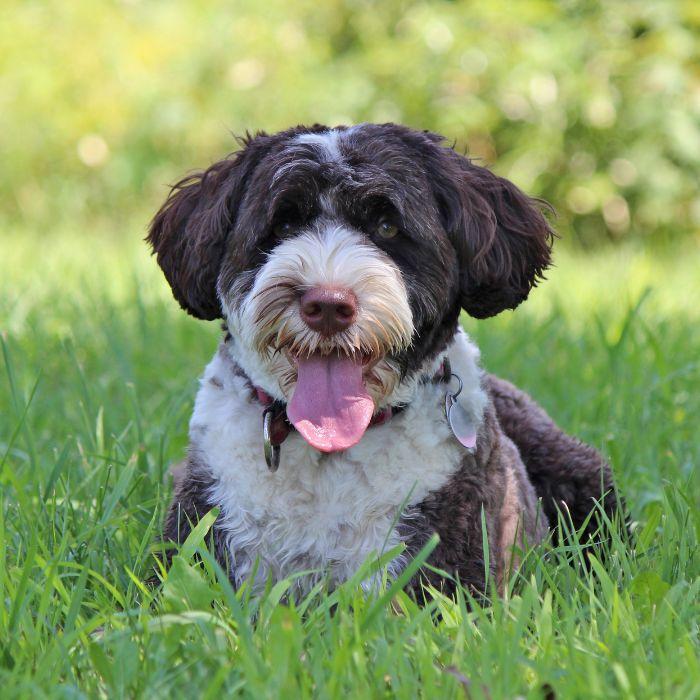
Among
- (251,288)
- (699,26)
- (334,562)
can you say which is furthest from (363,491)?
(699,26)

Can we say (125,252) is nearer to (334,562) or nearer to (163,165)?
(163,165)

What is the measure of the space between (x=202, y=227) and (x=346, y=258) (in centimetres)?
49

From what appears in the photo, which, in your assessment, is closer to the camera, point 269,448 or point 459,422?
point 269,448

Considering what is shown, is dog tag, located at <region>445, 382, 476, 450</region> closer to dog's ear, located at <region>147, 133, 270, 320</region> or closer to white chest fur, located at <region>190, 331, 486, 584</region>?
white chest fur, located at <region>190, 331, 486, 584</region>

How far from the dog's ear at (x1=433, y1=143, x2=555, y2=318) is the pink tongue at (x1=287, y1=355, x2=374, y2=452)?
43cm

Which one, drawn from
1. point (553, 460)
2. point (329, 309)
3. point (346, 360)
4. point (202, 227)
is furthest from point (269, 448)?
point (553, 460)

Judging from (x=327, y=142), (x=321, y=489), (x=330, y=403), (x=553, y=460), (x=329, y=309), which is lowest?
(x=553, y=460)

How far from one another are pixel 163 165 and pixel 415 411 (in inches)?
320

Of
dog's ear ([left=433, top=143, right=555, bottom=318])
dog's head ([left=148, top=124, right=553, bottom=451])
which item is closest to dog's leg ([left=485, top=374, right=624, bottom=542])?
dog's ear ([left=433, top=143, right=555, bottom=318])

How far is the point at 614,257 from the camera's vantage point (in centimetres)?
922

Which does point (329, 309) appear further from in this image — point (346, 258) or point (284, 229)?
point (284, 229)

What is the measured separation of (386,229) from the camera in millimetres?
3143

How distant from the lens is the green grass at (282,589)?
91.0 inches

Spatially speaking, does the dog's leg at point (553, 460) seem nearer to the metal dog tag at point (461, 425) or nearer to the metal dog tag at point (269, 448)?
the metal dog tag at point (461, 425)
